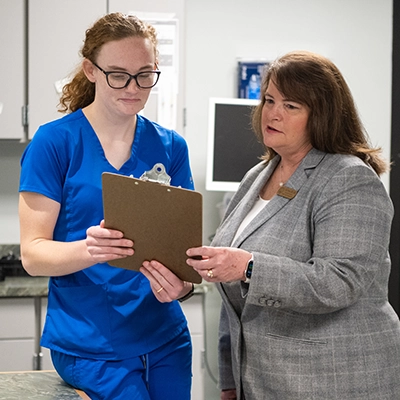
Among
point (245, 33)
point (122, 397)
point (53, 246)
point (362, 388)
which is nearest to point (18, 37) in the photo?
point (245, 33)

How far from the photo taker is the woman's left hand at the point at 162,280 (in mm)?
1605

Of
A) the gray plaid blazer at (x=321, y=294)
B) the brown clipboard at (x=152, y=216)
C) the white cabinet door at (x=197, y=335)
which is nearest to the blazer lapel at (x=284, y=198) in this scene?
the gray plaid blazer at (x=321, y=294)

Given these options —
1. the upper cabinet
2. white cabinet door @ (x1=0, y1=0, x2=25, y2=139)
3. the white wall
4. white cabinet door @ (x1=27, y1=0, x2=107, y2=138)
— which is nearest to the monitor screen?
the white wall

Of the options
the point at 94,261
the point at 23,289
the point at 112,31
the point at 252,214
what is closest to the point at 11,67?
the point at 23,289

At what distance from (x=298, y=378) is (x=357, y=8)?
8.49 ft

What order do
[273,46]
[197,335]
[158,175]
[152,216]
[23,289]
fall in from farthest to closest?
[273,46] → [197,335] → [23,289] → [158,175] → [152,216]

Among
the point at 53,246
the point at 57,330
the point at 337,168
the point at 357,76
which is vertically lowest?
the point at 57,330

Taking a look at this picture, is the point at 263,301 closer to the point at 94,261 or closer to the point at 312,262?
the point at 312,262

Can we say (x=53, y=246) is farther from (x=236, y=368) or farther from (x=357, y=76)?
(x=357, y=76)

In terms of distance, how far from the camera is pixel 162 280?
5.30 feet

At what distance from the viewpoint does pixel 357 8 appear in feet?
12.4

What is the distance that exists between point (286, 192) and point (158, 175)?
1.05 ft

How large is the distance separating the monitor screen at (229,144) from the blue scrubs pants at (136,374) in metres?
1.70

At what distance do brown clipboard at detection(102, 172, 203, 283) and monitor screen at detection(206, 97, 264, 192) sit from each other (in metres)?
1.85
